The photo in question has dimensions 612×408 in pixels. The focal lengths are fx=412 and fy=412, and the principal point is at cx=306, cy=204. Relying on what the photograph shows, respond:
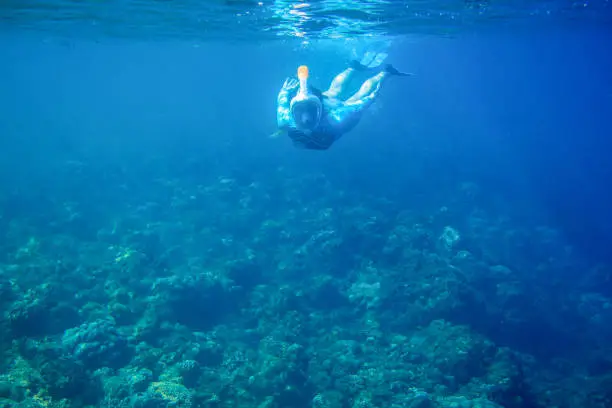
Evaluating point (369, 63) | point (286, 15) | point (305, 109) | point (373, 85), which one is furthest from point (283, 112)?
point (286, 15)

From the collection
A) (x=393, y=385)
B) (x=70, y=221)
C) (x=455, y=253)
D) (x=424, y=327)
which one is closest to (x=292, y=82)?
(x=393, y=385)

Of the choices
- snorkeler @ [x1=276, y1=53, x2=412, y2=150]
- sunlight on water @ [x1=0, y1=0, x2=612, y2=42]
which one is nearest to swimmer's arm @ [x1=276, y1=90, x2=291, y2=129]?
snorkeler @ [x1=276, y1=53, x2=412, y2=150]

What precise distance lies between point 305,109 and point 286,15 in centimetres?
1618

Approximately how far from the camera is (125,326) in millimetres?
12172

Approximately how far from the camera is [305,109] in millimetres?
7371

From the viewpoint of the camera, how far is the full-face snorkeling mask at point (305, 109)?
7.29m

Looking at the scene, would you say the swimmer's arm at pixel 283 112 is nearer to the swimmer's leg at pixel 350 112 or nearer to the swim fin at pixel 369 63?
the swimmer's leg at pixel 350 112

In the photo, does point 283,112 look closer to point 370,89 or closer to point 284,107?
point 284,107

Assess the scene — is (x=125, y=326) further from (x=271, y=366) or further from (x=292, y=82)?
(x=292, y=82)

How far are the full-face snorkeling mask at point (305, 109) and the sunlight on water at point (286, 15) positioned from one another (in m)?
12.2

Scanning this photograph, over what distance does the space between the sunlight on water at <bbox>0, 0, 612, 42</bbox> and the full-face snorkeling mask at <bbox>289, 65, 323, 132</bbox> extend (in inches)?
479

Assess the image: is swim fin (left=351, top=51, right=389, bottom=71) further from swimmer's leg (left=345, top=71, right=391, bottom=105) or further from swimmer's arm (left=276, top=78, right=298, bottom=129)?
swimmer's arm (left=276, top=78, right=298, bottom=129)

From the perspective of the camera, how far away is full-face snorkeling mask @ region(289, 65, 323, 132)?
7.29m

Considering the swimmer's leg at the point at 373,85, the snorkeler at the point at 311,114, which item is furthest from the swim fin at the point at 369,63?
the snorkeler at the point at 311,114
